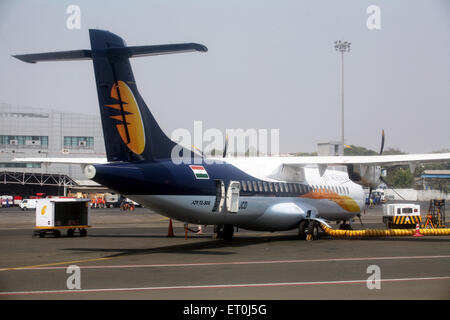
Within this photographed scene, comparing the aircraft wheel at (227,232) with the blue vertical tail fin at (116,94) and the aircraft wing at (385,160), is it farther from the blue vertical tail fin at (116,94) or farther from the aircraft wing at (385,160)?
the blue vertical tail fin at (116,94)

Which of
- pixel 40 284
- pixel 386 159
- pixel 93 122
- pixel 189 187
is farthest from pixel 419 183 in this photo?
pixel 40 284

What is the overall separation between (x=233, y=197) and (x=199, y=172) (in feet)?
6.64

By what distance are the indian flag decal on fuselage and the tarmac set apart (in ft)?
8.10

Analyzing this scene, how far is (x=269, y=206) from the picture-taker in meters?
21.0

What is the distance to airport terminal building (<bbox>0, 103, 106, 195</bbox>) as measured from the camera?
250 ft

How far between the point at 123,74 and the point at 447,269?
404 inches

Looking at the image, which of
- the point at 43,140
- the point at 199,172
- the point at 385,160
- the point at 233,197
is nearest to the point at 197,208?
the point at 199,172

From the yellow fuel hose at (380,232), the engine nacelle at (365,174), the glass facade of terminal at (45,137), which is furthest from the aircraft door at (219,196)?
the glass facade of terminal at (45,137)

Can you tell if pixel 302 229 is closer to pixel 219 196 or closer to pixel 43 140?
pixel 219 196

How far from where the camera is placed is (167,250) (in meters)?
17.7

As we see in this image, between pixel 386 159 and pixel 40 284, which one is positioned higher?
pixel 386 159

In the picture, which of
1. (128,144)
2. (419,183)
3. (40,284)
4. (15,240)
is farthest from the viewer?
(419,183)

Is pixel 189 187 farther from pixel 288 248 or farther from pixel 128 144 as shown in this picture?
pixel 288 248

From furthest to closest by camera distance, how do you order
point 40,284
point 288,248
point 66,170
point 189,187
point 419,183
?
point 419,183, point 66,170, point 288,248, point 189,187, point 40,284
